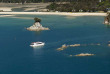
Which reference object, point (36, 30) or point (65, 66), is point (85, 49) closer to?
point (65, 66)

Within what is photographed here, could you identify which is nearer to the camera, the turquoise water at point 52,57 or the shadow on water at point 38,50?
the turquoise water at point 52,57

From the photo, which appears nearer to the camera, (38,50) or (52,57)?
(52,57)

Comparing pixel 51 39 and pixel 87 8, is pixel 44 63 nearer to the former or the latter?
pixel 51 39

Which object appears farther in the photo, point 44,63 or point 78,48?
point 78,48

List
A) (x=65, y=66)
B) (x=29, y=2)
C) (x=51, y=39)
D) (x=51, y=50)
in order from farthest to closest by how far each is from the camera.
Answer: (x=29, y=2) → (x=51, y=39) → (x=51, y=50) → (x=65, y=66)

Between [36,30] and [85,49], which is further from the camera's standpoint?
[36,30]

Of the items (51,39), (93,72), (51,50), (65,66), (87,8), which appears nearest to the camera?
(93,72)

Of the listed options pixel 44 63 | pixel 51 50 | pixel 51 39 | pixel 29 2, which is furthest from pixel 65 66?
pixel 29 2

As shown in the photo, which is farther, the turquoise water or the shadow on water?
the shadow on water

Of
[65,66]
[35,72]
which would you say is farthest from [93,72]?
[35,72]
